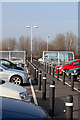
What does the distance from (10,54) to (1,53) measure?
142cm

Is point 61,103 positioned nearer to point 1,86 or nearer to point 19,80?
point 1,86

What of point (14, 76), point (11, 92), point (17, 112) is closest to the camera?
point (17, 112)

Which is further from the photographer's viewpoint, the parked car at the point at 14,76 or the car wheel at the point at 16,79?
the car wheel at the point at 16,79

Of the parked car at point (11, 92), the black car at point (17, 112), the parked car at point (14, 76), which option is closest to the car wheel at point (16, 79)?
the parked car at point (14, 76)

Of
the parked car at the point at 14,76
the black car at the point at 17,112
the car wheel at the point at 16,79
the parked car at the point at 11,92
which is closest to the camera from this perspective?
the black car at the point at 17,112

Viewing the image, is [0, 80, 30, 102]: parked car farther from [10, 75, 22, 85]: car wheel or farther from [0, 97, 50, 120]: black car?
[10, 75, 22, 85]: car wheel

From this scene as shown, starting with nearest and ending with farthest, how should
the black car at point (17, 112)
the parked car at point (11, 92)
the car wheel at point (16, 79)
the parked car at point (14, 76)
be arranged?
the black car at point (17, 112) → the parked car at point (11, 92) → the parked car at point (14, 76) → the car wheel at point (16, 79)

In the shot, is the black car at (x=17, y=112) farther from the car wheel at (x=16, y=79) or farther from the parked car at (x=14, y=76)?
the car wheel at (x=16, y=79)

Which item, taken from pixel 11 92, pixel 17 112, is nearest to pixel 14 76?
pixel 11 92

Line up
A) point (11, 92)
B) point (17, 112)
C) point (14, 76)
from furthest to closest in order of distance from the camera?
1. point (14, 76)
2. point (11, 92)
3. point (17, 112)

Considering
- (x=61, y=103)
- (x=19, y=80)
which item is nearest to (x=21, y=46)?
(x=19, y=80)

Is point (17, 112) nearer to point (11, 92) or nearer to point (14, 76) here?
point (11, 92)

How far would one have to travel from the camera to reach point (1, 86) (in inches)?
290

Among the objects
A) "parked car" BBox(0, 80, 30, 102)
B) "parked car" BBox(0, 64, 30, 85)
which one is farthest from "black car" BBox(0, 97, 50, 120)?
"parked car" BBox(0, 64, 30, 85)
